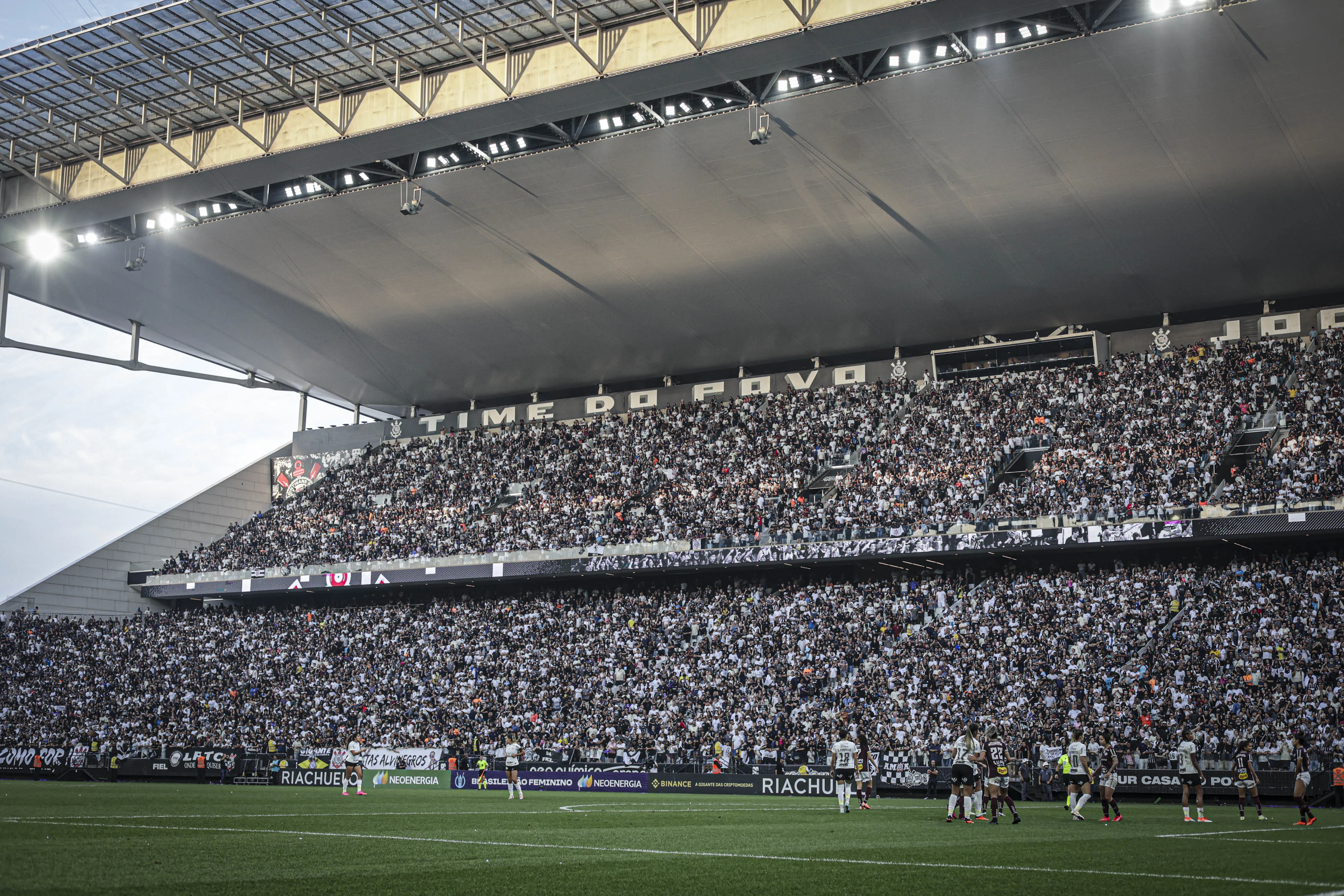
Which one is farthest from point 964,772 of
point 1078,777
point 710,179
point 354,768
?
point 710,179

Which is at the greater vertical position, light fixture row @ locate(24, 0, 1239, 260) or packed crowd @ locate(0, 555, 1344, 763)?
light fixture row @ locate(24, 0, 1239, 260)

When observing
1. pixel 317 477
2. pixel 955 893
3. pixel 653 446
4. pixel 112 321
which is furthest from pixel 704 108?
pixel 317 477

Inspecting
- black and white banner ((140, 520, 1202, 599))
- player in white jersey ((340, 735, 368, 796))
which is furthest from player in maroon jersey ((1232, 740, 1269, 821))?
player in white jersey ((340, 735, 368, 796))

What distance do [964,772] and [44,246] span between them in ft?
138

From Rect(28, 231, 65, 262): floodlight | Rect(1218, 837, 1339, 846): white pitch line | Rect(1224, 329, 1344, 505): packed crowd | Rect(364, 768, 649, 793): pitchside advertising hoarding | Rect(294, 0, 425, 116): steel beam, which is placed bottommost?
Rect(364, 768, 649, 793): pitchside advertising hoarding

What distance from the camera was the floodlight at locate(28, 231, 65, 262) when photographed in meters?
45.9

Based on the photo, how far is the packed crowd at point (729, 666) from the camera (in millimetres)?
33969

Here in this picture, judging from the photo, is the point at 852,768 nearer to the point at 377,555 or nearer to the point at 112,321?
the point at 377,555

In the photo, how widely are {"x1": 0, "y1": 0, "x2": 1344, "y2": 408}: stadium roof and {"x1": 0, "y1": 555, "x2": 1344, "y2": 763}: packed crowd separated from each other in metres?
11.8

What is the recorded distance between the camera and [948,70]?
114 ft

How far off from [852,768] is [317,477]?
51.1 metres

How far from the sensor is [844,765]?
2362 cm

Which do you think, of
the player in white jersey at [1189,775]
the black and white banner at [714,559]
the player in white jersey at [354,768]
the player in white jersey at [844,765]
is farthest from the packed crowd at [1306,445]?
the player in white jersey at [354,768]

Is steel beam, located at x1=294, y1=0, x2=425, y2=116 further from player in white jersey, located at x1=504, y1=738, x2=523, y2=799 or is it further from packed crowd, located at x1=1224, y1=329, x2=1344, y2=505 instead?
packed crowd, located at x1=1224, y1=329, x2=1344, y2=505
